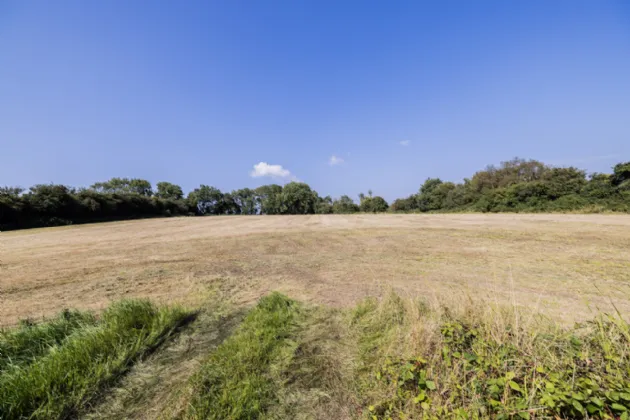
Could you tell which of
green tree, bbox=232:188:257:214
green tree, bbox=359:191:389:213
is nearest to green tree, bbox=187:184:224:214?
green tree, bbox=232:188:257:214

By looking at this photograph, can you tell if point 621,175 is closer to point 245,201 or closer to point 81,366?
point 81,366

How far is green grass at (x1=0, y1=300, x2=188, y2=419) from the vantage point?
2074mm

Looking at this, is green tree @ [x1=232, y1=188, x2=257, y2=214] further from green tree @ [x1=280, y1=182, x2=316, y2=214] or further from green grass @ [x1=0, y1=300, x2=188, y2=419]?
green grass @ [x1=0, y1=300, x2=188, y2=419]

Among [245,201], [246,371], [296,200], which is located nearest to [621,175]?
[246,371]

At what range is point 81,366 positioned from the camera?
2.55 m

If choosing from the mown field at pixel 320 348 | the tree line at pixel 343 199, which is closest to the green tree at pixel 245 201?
the tree line at pixel 343 199

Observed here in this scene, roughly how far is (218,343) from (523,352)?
12.1 feet

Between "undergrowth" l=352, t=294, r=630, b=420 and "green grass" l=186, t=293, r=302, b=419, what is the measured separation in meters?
1.05

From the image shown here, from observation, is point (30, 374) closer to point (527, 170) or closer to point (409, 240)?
point (409, 240)

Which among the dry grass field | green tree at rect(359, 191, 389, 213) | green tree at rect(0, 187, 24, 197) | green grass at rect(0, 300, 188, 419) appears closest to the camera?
green grass at rect(0, 300, 188, 419)

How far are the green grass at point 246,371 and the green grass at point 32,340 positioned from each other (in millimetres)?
2061

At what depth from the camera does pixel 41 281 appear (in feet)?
20.0

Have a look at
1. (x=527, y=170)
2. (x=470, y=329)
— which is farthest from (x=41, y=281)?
(x=527, y=170)

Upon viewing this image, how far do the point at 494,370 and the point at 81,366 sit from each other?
443cm
